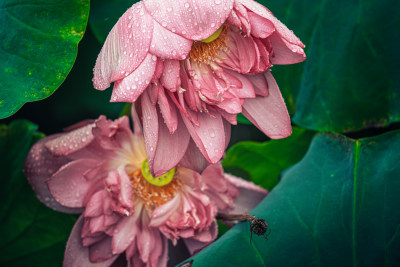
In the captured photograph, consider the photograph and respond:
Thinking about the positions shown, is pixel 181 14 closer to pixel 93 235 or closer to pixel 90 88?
pixel 93 235

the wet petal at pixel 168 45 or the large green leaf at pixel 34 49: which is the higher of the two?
the wet petal at pixel 168 45

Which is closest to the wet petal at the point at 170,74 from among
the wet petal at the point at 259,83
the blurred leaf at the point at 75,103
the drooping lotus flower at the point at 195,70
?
the drooping lotus flower at the point at 195,70

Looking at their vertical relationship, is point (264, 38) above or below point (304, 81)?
above

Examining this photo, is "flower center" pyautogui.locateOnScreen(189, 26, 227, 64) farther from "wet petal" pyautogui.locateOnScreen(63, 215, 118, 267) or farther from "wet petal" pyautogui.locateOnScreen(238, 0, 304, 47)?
"wet petal" pyautogui.locateOnScreen(63, 215, 118, 267)

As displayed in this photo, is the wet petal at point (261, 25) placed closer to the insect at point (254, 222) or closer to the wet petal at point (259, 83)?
the wet petal at point (259, 83)

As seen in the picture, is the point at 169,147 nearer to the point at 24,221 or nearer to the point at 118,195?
the point at 118,195

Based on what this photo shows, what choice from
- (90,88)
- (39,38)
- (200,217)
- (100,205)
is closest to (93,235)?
(100,205)
